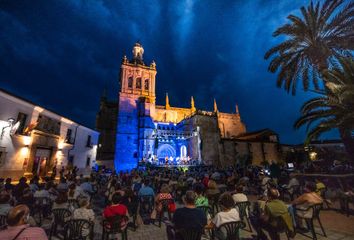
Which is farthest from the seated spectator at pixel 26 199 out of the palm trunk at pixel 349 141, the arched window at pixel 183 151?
the arched window at pixel 183 151

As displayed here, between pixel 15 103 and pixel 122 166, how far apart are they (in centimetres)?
2158

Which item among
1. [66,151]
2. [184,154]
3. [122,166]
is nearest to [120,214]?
[66,151]

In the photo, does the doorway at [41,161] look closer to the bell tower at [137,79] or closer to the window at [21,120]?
the window at [21,120]

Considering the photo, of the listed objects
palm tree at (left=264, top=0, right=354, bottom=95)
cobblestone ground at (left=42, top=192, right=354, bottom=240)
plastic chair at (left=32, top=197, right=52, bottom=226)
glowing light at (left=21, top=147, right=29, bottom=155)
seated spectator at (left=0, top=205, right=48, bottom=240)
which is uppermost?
palm tree at (left=264, top=0, right=354, bottom=95)

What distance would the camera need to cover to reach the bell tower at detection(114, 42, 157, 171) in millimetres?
32859

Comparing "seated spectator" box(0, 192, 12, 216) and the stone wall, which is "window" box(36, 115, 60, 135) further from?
the stone wall

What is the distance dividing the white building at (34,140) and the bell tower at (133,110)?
11809 mm

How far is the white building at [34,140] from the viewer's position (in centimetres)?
1231

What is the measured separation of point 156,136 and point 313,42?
76.8 feet

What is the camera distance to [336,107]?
27.5ft

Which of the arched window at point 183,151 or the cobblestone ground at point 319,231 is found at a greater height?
the arched window at point 183,151

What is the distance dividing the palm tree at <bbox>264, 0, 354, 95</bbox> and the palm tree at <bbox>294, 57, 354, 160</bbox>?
290 cm

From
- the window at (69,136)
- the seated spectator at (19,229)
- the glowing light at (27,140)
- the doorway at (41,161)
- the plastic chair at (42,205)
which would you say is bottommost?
the plastic chair at (42,205)

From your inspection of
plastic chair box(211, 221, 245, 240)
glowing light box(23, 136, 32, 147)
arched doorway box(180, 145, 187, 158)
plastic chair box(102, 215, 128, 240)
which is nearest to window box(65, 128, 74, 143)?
glowing light box(23, 136, 32, 147)
